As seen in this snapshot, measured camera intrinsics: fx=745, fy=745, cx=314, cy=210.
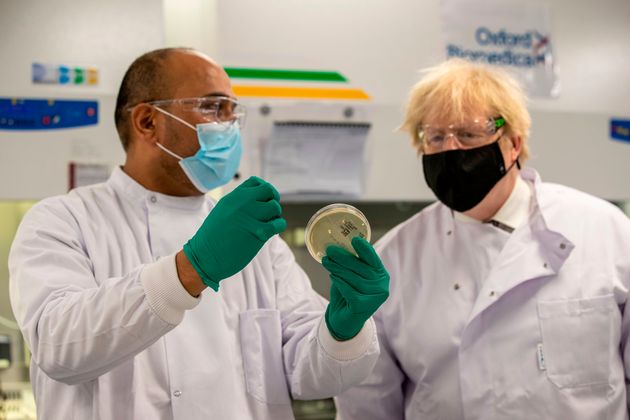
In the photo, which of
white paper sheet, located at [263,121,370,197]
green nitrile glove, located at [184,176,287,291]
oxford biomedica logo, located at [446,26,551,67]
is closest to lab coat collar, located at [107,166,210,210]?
green nitrile glove, located at [184,176,287,291]

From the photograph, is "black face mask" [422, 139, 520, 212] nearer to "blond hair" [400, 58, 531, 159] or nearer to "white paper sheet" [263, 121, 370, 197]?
"blond hair" [400, 58, 531, 159]

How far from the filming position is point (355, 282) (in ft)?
4.79

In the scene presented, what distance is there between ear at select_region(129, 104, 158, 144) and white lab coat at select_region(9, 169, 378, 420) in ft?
0.33

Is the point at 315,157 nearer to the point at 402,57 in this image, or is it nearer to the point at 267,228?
the point at 402,57

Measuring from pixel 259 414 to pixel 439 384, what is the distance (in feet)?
1.66

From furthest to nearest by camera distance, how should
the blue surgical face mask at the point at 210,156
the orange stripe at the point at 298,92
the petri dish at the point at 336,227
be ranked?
the orange stripe at the point at 298,92
the blue surgical face mask at the point at 210,156
the petri dish at the point at 336,227

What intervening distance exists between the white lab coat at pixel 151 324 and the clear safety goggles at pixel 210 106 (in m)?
0.21

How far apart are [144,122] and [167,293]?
58cm

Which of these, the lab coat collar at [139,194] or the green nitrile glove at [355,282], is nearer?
the green nitrile glove at [355,282]

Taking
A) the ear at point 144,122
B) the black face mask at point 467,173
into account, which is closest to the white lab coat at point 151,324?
the ear at point 144,122

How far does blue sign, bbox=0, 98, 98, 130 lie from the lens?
90.4 inches

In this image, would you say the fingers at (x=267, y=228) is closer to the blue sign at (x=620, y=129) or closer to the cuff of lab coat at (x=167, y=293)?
the cuff of lab coat at (x=167, y=293)

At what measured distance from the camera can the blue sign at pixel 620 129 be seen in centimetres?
295

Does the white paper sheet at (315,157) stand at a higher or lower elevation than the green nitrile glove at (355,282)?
higher
